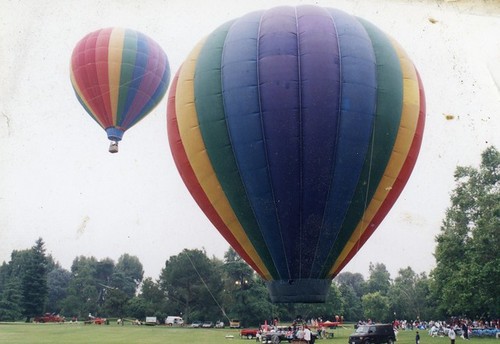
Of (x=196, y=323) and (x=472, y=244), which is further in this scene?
(x=196, y=323)

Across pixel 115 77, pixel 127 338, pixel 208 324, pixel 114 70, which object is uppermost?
pixel 114 70

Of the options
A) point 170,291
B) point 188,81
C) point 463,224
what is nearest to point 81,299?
point 170,291

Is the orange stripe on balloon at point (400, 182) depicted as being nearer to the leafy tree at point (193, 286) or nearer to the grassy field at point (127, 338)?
the grassy field at point (127, 338)

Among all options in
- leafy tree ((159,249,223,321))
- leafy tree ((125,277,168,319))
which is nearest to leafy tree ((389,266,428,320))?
leafy tree ((159,249,223,321))

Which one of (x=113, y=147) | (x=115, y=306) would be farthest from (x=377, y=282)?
(x=113, y=147)

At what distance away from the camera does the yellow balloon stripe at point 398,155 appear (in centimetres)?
1223

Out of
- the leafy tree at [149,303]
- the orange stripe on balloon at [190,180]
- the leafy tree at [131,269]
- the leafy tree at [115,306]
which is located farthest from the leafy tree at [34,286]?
the orange stripe on balloon at [190,180]

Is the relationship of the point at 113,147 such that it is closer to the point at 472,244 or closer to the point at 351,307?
the point at 472,244

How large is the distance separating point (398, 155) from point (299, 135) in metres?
2.93

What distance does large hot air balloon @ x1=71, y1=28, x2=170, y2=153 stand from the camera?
76.8 feet

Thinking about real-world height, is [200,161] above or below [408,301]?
above

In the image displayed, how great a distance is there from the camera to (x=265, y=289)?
5081cm

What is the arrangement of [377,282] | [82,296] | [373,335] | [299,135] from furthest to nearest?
[377,282]
[82,296]
[373,335]
[299,135]

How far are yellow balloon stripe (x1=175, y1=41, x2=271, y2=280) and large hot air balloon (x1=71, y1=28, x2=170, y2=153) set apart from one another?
1167cm
